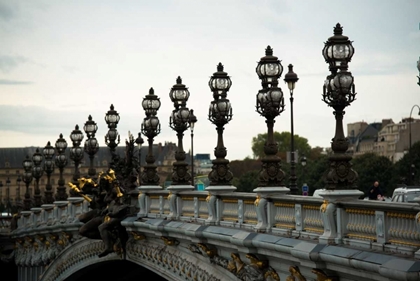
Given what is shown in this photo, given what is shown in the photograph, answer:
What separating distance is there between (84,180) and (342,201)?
26.8 metres

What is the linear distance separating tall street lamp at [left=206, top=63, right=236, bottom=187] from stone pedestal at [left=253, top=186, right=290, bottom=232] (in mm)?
4496

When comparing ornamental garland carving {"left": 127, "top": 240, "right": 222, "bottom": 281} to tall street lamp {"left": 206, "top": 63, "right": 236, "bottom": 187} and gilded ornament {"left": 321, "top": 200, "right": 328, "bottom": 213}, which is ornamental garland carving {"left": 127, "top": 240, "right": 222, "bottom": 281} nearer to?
tall street lamp {"left": 206, "top": 63, "right": 236, "bottom": 187}

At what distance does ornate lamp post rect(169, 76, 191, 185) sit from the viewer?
36.2 m

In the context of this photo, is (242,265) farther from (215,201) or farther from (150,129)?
(150,129)

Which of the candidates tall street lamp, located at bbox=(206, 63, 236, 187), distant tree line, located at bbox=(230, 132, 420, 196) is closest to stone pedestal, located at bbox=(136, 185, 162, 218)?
tall street lamp, located at bbox=(206, 63, 236, 187)

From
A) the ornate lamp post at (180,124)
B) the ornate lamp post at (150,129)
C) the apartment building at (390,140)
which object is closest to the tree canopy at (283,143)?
the apartment building at (390,140)

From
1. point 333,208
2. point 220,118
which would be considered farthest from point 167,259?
point 333,208

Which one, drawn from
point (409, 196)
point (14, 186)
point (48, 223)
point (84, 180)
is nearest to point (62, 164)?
point (48, 223)

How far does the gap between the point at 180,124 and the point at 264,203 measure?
10.3 m

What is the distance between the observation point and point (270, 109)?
89.1 ft

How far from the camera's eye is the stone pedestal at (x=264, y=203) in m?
26.4

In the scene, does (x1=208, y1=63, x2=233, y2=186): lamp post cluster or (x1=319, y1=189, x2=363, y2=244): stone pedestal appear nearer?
(x1=319, y1=189, x2=363, y2=244): stone pedestal

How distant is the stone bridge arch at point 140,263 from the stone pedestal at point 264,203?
2.68m

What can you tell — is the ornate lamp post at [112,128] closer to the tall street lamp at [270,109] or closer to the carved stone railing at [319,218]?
the carved stone railing at [319,218]
